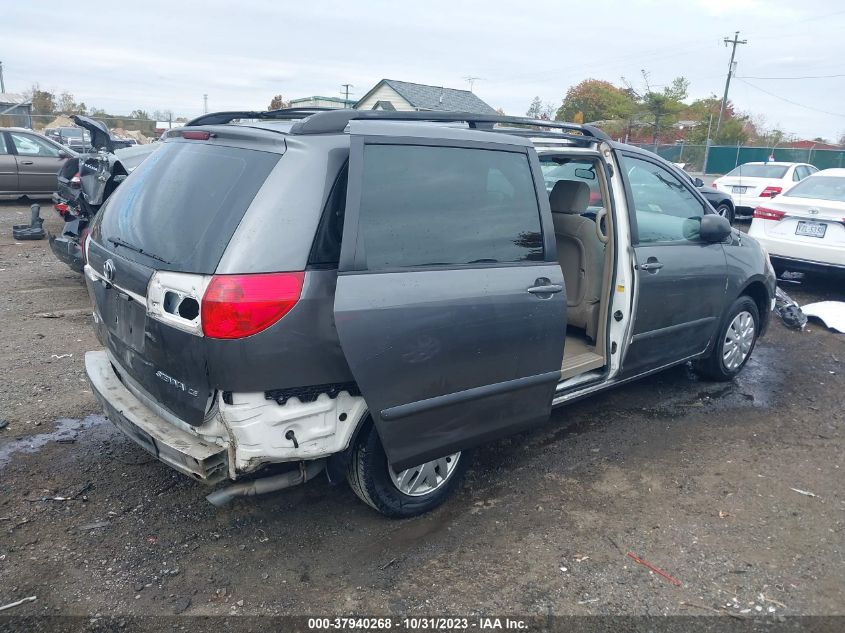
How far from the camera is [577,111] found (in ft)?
152

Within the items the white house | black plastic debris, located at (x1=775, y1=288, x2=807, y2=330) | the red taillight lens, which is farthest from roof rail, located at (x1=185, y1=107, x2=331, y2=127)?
the white house

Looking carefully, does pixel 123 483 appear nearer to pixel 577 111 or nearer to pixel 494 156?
pixel 494 156

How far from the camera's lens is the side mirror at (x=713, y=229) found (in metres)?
4.42

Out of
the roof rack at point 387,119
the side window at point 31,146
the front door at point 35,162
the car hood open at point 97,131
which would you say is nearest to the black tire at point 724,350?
the roof rack at point 387,119

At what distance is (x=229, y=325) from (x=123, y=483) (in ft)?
5.24

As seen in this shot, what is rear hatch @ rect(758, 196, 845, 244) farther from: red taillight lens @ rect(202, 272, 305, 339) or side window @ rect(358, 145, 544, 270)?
red taillight lens @ rect(202, 272, 305, 339)

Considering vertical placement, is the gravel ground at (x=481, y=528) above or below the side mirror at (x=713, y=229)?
below

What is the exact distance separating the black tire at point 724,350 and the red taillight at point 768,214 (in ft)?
10.8

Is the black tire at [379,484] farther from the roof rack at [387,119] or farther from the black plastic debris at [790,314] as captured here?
the black plastic debris at [790,314]

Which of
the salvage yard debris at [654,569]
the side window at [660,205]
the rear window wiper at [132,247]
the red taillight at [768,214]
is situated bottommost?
→ the salvage yard debris at [654,569]

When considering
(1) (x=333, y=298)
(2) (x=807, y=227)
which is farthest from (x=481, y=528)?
(2) (x=807, y=227)

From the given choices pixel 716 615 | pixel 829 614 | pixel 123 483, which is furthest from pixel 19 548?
pixel 829 614

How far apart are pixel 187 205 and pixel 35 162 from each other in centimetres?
1221

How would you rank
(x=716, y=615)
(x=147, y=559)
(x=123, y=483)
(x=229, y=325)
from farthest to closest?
(x=123, y=483)
(x=147, y=559)
(x=716, y=615)
(x=229, y=325)
